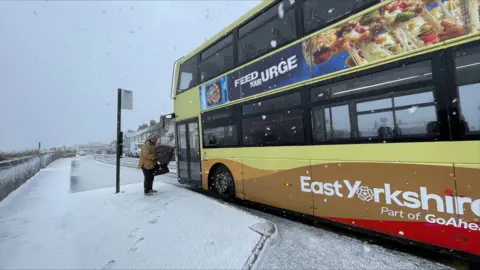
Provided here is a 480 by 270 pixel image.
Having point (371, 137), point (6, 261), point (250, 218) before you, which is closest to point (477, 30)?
point (371, 137)

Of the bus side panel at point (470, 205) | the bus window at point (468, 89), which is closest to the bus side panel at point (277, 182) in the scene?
the bus side panel at point (470, 205)

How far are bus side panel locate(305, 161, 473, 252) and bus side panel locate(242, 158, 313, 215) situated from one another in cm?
28

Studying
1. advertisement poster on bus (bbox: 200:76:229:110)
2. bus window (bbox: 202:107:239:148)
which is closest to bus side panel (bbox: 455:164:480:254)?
bus window (bbox: 202:107:239:148)

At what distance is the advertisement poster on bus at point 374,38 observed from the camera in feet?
9.09

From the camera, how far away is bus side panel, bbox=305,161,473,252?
2.88m

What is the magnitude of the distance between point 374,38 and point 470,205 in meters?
2.32

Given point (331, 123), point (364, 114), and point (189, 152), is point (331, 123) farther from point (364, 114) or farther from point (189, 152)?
point (189, 152)

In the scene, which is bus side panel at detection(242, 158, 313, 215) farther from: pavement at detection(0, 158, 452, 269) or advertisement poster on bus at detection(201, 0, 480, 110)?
advertisement poster on bus at detection(201, 0, 480, 110)

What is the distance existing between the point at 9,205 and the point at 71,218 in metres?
3.21

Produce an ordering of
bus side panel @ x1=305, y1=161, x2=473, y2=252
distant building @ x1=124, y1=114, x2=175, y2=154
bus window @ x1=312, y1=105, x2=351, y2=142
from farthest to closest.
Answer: distant building @ x1=124, y1=114, x2=175, y2=154
bus window @ x1=312, y1=105, x2=351, y2=142
bus side panel @ x1=305, y1=161, x2=473, y2=252

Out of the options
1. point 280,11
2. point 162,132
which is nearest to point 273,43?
point 280,11

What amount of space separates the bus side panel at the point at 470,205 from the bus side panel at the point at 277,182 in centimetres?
198

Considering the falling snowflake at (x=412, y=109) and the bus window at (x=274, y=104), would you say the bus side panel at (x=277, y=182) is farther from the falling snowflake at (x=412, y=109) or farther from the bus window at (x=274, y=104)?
the falling snowflake at (x=412, y=109)

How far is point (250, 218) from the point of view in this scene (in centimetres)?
434
